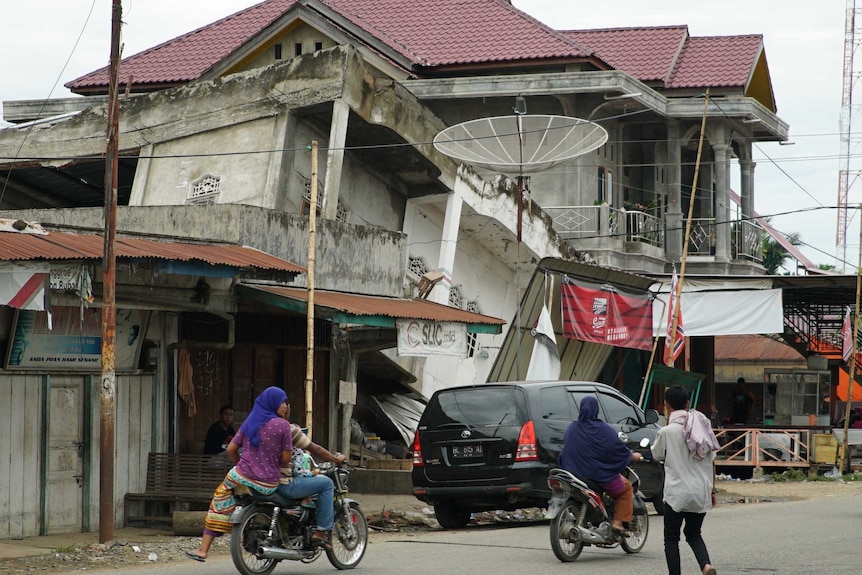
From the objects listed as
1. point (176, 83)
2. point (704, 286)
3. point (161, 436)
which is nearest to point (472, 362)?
point (704, 286)

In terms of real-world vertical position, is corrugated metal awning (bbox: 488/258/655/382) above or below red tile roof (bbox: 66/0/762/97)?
below

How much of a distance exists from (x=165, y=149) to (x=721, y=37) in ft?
63.9

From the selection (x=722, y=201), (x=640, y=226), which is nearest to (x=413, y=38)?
(x=640, y=226)

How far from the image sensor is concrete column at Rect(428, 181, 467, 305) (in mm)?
22203

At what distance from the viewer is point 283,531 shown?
A: 32.3 feet

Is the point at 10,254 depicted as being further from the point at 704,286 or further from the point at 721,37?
the point at 721,37

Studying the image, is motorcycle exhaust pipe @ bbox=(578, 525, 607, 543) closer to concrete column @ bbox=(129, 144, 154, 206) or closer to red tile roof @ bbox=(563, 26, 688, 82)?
concrete column @ bbox=(129, 144, 154, 206)

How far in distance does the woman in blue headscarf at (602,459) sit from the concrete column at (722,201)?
69.9 feet

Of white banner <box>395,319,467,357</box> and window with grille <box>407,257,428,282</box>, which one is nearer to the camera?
white banner <box>395,319,467,357</box>

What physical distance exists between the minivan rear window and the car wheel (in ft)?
3.25

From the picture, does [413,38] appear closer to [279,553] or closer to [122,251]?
[122,251]

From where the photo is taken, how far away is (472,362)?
959 inches

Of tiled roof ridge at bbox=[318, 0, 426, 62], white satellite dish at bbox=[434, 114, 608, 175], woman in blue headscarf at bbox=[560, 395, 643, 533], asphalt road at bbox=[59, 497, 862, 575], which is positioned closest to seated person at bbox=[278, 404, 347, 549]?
asphalt road at bbox=[59, 497, 862, 575]

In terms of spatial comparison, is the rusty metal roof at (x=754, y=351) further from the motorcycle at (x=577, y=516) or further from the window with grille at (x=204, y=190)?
the motorcycle at (x=577, y=516)
